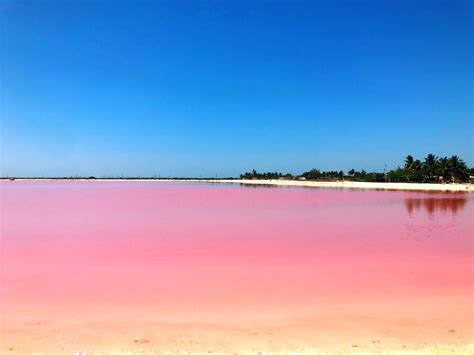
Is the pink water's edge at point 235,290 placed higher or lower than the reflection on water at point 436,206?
lower

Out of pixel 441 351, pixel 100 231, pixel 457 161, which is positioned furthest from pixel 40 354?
pixel 457 161

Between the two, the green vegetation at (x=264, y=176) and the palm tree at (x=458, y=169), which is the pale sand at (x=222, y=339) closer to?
the palm tree at (x=458, y=169)

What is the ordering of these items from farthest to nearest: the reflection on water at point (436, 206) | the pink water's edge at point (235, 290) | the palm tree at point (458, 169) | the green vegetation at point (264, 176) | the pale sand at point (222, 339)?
1. the green vegetation at point (264, 176)
2. the palm tree at point (458, 169)
3. the reflection on water at point (436, 206)
4. the pink water's edge at point (235, 290)
5. the pale sand at point (222, 339)

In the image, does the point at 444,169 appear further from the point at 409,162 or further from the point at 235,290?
the point at 235,290

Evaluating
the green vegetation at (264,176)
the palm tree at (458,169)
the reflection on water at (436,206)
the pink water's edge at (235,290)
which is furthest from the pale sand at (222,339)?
the green vegetation at (264,176)

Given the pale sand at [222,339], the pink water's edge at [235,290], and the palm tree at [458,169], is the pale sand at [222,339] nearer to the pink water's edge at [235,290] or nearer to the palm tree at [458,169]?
the pink water's edge at [235,290]

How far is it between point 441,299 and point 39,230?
11.3 m

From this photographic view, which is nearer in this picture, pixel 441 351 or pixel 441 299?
pixel 441 351

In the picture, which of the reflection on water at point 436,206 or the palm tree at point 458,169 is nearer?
the reflection on water at point 436,206

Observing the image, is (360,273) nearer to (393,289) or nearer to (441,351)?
(393,289)

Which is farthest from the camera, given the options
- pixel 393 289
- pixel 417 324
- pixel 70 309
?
pixel 393 289

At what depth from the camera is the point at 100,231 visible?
1230 centimetres

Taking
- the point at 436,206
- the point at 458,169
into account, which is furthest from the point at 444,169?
the point at 436,206

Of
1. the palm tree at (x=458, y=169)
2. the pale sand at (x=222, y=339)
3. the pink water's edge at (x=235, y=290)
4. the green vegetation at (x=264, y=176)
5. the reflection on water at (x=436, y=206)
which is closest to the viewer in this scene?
the pale sand at (x=222, y=339)
